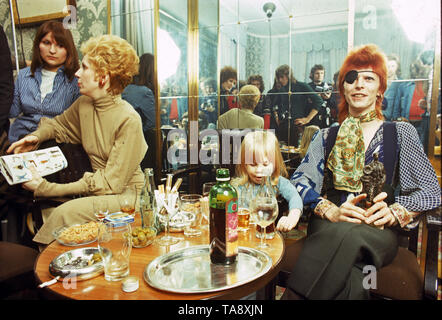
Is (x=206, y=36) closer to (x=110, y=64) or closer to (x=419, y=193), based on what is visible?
(x=110, y=64)

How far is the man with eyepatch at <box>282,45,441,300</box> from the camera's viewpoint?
1.30 meters

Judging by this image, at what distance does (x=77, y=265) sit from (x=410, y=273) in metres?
1.32

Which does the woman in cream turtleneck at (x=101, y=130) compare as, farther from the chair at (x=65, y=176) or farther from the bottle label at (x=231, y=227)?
the bottle label at (x=231, y=227)

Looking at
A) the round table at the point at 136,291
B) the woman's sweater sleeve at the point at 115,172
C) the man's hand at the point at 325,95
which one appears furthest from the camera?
the woman's sweater sleeve at the point at 115,172

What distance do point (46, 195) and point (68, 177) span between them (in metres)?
0.20

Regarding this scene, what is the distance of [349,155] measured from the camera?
1528 mm

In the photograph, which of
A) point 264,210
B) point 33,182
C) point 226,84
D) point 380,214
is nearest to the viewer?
point 264,210

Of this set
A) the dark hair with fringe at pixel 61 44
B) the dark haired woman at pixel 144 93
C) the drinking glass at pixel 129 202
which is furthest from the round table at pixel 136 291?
the dark hair with fringe at pixel 61 44

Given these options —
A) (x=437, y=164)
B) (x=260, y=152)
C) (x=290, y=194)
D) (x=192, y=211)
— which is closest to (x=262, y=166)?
(x=260, y=152)

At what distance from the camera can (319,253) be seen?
4.48 ft

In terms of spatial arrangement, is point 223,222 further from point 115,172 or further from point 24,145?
point 24,145

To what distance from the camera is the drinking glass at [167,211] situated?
50.9 inches

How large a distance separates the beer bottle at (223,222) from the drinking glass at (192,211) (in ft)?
0.99

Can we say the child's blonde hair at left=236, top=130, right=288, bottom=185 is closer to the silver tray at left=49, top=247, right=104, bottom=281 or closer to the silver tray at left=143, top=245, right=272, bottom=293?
the silver tray at left=143, top=245, right=272, bottom=293
